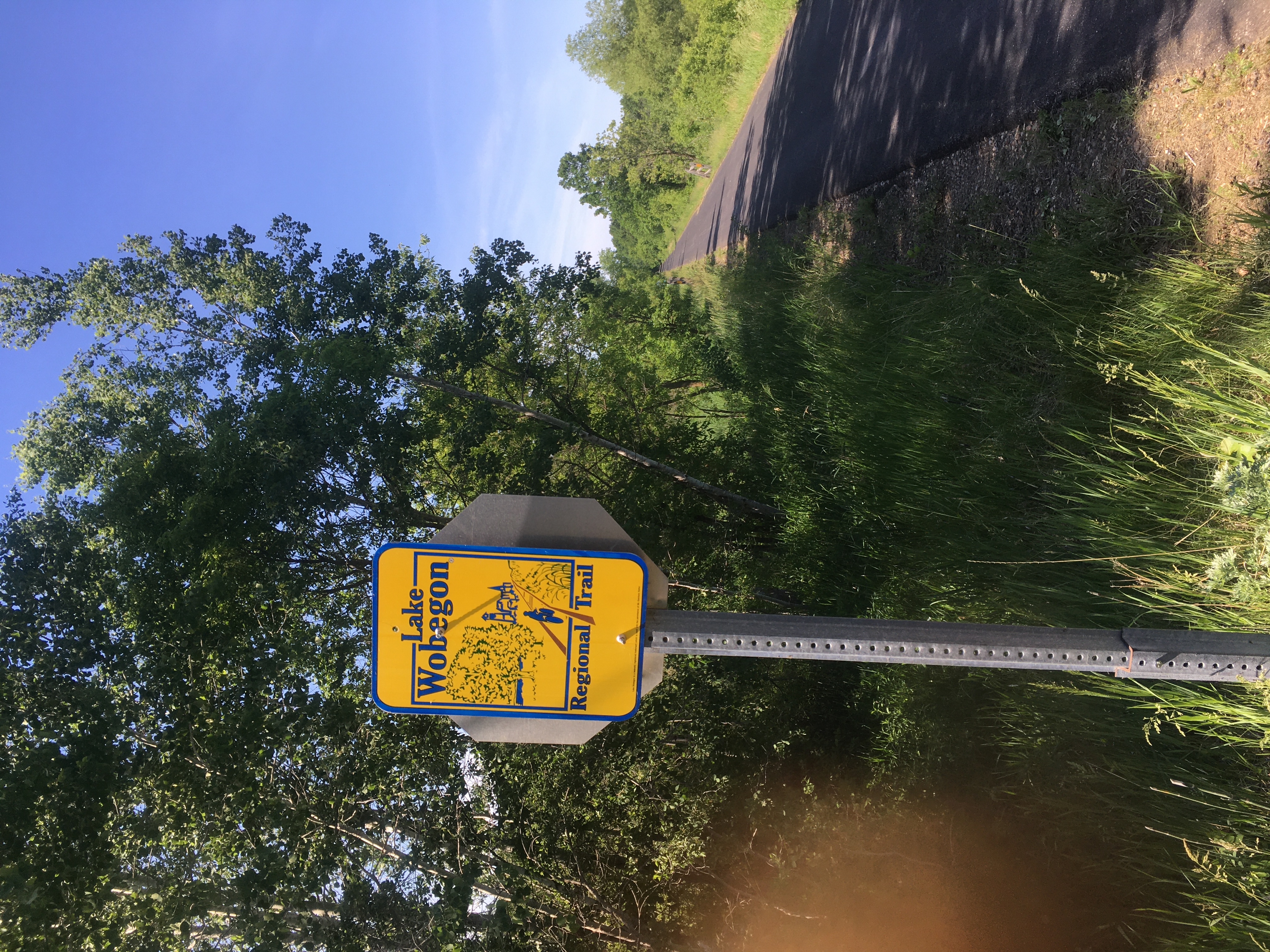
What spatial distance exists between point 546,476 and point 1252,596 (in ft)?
20.2

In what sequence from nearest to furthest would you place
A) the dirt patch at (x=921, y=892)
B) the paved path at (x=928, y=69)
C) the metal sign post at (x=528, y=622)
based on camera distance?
the metal sign post at (x=528, y=622)
the paved path at (x=928, y=69)
the dirt patch at (x=921, y=892)

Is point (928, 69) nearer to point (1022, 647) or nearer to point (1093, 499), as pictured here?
point (1093, 499)

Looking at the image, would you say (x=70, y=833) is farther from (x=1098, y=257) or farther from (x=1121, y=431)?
(x=1098, y=257)

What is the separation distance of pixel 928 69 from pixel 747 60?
967 cm

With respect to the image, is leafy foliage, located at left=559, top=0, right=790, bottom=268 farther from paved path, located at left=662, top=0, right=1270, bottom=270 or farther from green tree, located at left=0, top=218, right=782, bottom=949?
A: green tree, located at left=0, top=218, right=782, bottom=949

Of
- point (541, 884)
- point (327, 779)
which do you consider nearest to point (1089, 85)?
point (541, 884)

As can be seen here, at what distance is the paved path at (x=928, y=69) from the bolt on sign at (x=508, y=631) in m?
5.25

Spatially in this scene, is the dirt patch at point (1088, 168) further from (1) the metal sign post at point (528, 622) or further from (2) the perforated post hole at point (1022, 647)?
(1) the metal sign post at point (528, 622)

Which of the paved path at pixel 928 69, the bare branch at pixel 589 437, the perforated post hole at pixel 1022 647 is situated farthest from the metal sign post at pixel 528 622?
the bare branch at pixel 589 437

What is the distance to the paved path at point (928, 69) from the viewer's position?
4.76 m

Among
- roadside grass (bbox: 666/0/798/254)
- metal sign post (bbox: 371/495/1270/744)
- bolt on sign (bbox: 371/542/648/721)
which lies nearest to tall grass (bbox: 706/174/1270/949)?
metal sign post (bbox: 371/495/1270/744)

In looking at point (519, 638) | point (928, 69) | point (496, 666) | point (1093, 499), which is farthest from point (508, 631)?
point (928, 69)

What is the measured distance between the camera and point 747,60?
15641mm

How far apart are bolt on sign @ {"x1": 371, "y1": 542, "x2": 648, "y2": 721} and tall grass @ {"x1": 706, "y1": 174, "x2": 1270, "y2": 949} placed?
236cm
